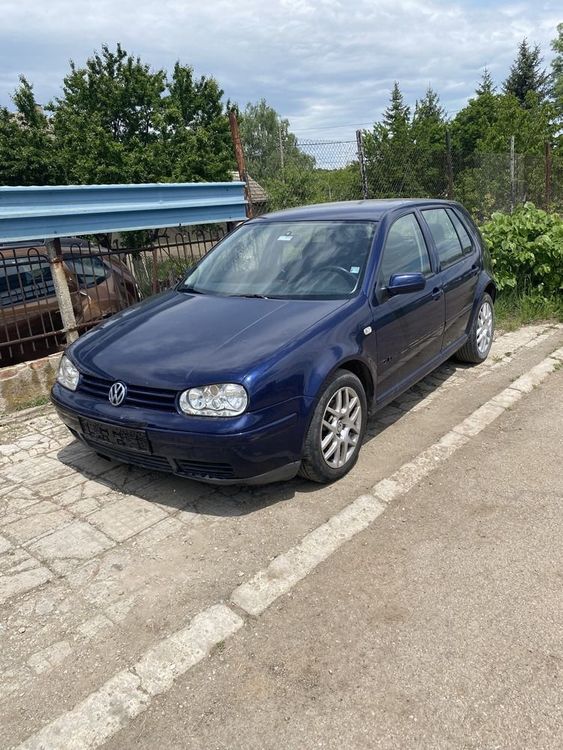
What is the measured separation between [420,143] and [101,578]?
15229 mm

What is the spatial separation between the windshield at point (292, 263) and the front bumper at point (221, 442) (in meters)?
1.03

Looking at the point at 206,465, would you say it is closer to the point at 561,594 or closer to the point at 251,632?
the point at 251,632

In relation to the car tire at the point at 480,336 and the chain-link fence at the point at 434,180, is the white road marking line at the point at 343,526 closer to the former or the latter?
the car tire at the point at 480,336

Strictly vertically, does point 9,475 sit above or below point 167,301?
below

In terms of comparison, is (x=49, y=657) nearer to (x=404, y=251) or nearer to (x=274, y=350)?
(x=274, y=350)

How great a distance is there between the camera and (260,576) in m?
2.79

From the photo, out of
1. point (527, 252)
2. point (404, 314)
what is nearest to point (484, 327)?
point (404, 314)

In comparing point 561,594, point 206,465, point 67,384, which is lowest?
point 561,594

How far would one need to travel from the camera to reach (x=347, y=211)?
175 inches

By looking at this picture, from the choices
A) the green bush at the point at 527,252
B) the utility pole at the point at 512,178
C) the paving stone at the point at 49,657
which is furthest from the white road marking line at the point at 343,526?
the utility pole at the point at 512,178

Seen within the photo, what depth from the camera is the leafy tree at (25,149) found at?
2012 cm

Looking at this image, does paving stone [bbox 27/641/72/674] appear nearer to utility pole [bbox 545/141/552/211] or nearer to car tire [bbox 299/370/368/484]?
car tire [bbox 299/370/368/484]

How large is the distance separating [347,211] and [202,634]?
3.24 meters

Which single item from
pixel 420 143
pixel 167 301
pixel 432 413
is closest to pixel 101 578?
pixel 167 301
